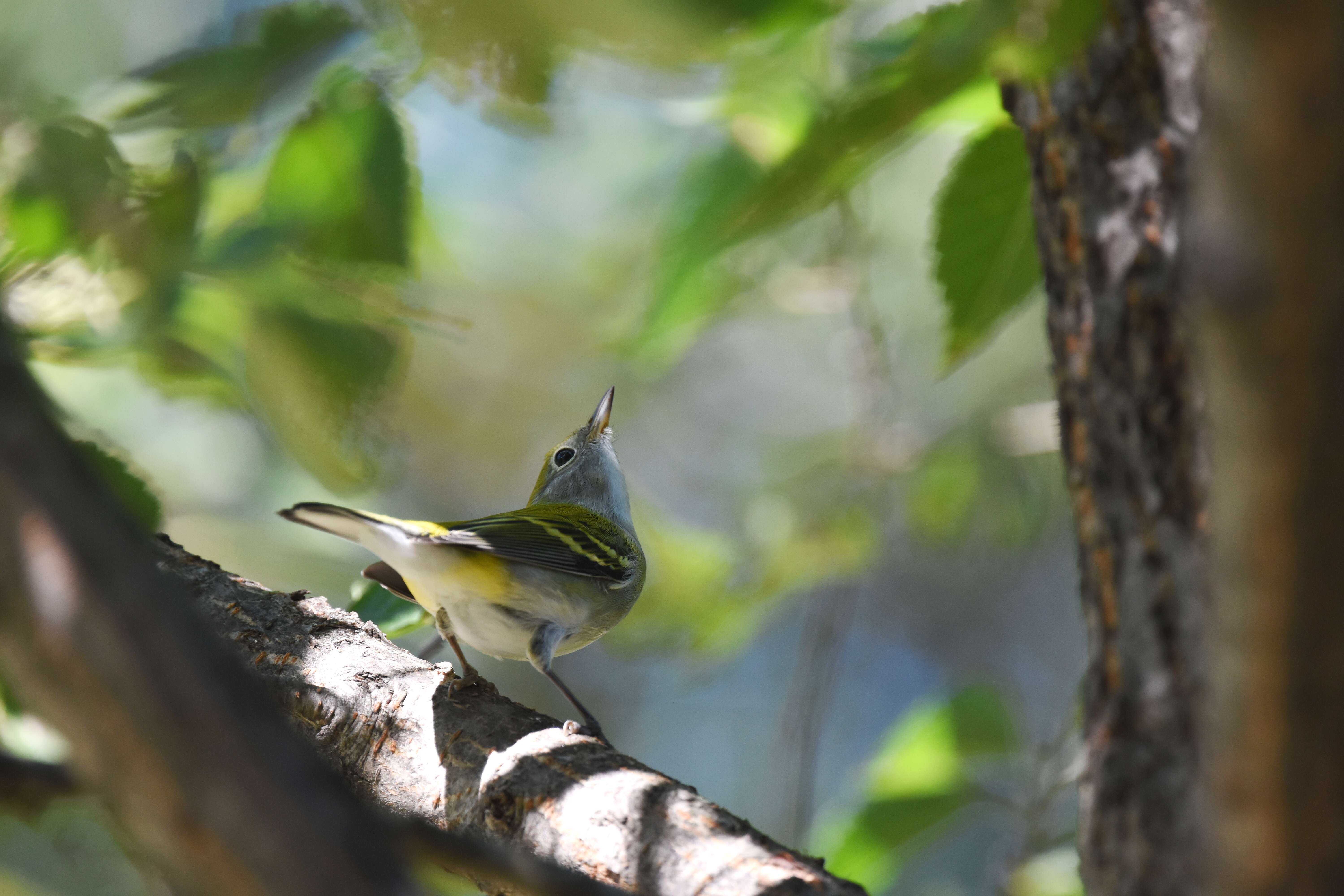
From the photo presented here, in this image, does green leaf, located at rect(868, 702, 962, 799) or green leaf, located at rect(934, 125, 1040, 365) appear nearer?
green leaf, located at rect(934, 125, 1040, 365)

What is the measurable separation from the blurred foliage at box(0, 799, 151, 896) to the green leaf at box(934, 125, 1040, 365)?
60.2 inches

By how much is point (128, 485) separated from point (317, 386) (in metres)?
0.37

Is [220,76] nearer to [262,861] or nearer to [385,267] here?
[385,267]

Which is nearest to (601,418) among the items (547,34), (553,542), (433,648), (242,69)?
(553,542)

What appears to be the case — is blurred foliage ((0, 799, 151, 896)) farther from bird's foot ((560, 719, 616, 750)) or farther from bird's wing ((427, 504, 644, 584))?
bird's wing ((427, 504, 644, 584))

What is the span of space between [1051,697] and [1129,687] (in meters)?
8.50

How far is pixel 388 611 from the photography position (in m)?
2.57

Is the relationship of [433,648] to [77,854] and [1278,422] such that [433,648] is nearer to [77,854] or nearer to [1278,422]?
[77,854]

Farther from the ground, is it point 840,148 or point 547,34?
point 840,148

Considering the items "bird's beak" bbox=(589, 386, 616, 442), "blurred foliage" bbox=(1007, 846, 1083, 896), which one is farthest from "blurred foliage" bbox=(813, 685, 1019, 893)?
"bird's beak" bbox=(589, 386, 616, 442)

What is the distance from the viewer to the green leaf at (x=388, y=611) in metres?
2.54

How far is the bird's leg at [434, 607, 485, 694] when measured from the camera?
213 cm

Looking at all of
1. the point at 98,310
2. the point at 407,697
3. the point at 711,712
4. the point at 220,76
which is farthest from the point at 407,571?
the point at 711,712

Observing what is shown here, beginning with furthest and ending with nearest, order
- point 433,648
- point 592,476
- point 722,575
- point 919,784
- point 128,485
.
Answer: point 592,476 → point 722,575 → point 433,648 → point 919,784 → point 128,485
